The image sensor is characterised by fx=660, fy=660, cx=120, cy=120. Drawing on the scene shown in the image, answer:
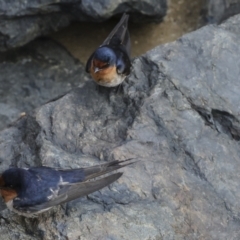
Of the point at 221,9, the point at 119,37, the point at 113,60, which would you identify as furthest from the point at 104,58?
the point at 221,9

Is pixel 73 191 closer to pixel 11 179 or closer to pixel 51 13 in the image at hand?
pixel 11 179

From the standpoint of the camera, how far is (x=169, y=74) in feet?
14.4

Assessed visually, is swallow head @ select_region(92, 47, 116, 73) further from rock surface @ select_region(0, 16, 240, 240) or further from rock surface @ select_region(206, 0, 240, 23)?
rock surface @ select_region(206, 0, 240, 23)

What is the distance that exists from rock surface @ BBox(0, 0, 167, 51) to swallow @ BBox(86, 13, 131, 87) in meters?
0.28

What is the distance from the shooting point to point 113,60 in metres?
4.73

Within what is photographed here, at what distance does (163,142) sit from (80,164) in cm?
54

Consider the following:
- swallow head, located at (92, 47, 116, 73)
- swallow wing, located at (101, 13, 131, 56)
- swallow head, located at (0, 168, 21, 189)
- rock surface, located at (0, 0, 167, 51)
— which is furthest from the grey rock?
swallow head, located at (0, 168, 21, 189)

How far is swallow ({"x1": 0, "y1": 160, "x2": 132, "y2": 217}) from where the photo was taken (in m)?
3.64

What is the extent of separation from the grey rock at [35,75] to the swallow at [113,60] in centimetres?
95

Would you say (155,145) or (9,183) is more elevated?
(155,145)

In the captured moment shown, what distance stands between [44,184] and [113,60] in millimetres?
1312

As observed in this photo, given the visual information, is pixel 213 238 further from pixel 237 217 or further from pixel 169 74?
pixel 169 74

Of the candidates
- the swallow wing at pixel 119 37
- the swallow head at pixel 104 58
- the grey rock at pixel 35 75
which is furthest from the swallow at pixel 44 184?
the grey rock at pixel 35 75

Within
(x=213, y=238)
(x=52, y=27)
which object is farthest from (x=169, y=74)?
(x=52, y=27)
